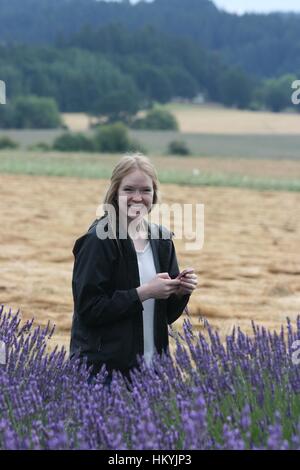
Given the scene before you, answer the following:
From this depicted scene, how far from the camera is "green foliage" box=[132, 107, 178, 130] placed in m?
60.0

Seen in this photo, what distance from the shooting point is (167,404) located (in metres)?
2.87

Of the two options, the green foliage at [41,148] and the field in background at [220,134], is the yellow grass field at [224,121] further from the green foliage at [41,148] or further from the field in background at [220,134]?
the green foliage at [41,148]

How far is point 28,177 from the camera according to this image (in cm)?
1925

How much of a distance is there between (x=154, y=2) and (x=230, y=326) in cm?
15971

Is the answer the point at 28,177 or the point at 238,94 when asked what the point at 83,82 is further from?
the point at 28,177

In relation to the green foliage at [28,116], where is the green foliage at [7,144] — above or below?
below

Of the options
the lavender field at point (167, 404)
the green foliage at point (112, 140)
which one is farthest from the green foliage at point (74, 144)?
the lavender field at point (167, 404)

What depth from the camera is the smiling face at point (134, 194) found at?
3.96 meters

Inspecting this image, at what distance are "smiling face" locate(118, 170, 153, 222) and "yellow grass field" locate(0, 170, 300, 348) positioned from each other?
1649mm

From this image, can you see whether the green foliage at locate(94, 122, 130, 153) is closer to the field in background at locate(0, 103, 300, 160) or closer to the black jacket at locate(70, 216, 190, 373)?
the field in background at locate(0, 103, 300, 160)

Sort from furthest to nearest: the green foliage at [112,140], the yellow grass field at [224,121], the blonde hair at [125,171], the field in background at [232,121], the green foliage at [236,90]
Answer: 1. the green foliage at [236,90]
2. the yellow grass field at [224,121]
3. the field in background at [232,121]
4. the green foliage at [112,140]
5. the blonde hair at [125,171]

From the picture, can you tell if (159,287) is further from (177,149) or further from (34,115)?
(34,115)

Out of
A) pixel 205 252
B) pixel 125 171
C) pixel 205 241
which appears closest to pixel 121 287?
pixel 125 171
